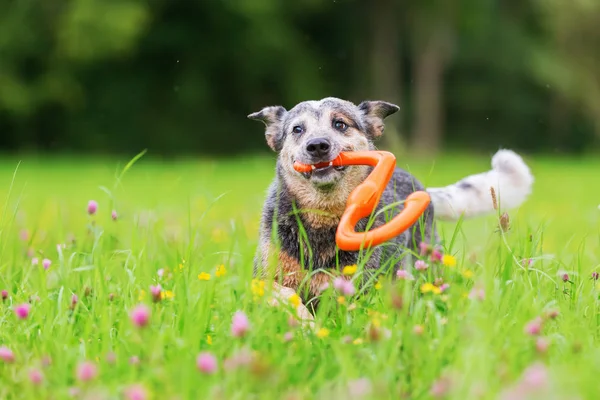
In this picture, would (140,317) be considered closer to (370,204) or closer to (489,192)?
(370,204)

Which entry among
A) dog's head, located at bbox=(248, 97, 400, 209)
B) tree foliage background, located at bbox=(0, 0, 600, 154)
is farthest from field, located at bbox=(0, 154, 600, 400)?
tree foliage background, located at bbox=(0, 0, 600, 154)

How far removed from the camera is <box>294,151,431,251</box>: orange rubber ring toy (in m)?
3.45

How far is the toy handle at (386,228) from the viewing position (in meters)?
3.43

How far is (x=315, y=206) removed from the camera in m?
4.04

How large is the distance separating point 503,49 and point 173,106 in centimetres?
1172

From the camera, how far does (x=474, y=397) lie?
6.96ft

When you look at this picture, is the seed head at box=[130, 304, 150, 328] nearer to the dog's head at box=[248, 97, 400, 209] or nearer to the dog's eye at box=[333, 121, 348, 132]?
the dog's head at box=[248, 97, 400, 209]

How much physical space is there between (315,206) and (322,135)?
341 mm

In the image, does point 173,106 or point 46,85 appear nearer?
point 46,85

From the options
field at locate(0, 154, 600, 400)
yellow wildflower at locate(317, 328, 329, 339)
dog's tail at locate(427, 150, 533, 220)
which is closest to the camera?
field at locate(0, 154, 600, 400)

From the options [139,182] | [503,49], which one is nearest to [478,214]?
[139,182]

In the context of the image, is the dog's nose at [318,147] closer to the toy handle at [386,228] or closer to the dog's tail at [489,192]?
the toy handle at [386,228]

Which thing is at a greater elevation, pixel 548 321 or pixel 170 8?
pixel 170 8

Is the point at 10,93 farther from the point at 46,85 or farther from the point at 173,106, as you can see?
the point at 173,106
